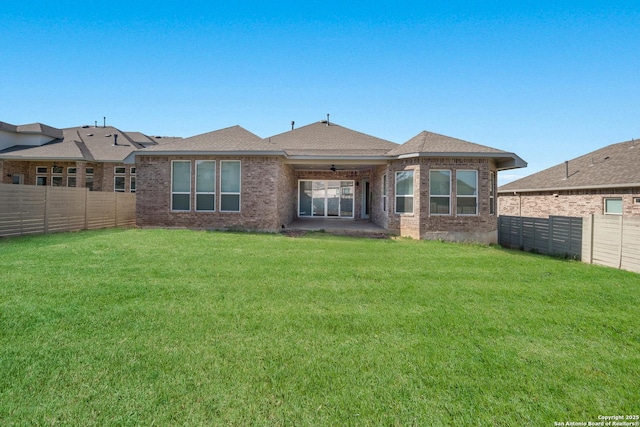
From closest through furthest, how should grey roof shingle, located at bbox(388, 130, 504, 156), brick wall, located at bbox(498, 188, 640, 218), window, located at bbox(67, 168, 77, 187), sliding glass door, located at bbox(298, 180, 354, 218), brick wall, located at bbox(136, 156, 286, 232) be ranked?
grey roof shingle, located at bbox(388, 130, 504, 156) < brick wall, located at bbox(136, 156, 286, 232) < brick wall, located at bbox(498, 188, 640, 218) < sliding glass door, located at bbox(298, 180, 354, 218) < window, located at bbox(67, 168, 77, 187)

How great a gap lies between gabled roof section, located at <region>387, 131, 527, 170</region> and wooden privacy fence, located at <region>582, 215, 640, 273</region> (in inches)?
130

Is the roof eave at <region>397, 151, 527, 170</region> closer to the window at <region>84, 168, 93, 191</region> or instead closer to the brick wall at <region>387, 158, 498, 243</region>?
the brick wall at <region>387, 158, 498, 243</region>

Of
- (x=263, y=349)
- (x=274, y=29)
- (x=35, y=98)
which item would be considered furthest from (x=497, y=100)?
(x=35, y=98)

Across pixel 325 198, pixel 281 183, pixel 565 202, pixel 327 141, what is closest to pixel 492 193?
pixel 565 202

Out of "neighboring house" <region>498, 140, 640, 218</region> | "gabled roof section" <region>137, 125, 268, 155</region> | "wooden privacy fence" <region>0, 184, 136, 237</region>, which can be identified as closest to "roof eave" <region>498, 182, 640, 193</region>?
"neighboring house" <region>498, 140, 640, 218</region>

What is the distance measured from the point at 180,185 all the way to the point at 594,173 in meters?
20.6

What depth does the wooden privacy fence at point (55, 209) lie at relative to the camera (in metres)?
9.57

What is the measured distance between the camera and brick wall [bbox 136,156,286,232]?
40.1ft

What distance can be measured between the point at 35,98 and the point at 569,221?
84.9 ft

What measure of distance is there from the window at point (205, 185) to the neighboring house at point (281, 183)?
0.04 metres

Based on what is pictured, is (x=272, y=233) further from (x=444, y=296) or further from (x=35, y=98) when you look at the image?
(x=35, y=98)

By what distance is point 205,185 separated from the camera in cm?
1259

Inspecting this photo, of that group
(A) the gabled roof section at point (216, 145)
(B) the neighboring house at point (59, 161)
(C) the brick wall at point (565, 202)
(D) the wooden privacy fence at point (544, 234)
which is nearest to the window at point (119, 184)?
(B) the neighboring house at point (59, 161)

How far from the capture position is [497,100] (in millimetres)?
13875
